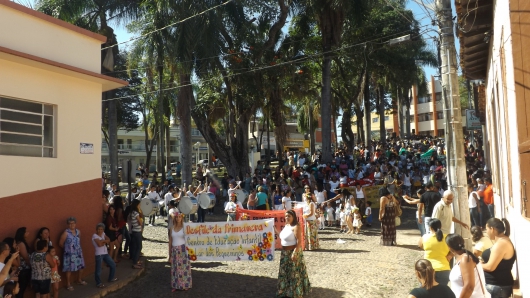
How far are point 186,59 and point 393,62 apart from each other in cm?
1593

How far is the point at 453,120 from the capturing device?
32.3ft

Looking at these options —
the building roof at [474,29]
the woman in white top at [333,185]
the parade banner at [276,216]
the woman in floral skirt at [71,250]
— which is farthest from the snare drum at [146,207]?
the building roof at [474,29]

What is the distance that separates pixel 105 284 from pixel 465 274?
7169mm

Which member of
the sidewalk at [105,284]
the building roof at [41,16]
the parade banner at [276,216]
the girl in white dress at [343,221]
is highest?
the building roof at [41,16]

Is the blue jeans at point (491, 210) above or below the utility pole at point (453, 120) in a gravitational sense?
below

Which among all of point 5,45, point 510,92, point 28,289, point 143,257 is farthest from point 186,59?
point 510,92

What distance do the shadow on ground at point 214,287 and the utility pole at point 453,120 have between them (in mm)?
2791

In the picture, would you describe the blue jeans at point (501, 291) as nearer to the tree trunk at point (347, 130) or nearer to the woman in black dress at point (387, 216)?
the woman in black dress at point (387, 216)

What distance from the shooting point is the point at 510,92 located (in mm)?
7055

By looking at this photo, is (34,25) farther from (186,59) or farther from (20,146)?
(186,59)

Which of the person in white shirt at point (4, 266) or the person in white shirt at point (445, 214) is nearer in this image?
the person in white shirt at point (4, 266)

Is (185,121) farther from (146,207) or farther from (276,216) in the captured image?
(276,216)

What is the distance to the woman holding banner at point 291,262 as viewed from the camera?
28.5ft

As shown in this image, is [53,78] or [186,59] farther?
[186,59]
